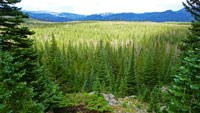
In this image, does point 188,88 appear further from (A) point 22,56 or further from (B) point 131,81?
(B) point 131,81

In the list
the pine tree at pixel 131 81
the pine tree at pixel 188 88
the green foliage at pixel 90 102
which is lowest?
the pine tree at pixel 131 81

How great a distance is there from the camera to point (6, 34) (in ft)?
65.9

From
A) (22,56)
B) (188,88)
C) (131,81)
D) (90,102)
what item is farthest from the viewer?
(131,81)

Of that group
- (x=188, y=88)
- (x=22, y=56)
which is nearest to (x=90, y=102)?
(x=22, y=56)

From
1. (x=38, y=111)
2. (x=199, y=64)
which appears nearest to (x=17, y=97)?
(x=38, y=111)

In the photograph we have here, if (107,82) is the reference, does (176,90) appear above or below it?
above

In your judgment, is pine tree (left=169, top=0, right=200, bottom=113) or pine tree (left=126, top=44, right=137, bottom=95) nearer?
pine tree (left=169, top=0, right=200, bottom=113)

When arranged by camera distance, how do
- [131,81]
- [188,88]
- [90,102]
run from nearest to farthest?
[188,88] → [90,102] → [131,81]

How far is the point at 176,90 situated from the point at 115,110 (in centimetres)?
1342

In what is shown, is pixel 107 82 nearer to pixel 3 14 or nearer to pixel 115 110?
pixel 115 110

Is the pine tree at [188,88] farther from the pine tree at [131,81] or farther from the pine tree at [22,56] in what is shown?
the pine tree at [131,81]

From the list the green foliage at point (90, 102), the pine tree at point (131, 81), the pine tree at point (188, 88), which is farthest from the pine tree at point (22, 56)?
the pine tree at point (131, 81)

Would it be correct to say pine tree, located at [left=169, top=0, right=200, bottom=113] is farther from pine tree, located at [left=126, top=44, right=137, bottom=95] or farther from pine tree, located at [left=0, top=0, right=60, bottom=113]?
pine tree, located at [left=126, top=44, right=137, bottom=95]

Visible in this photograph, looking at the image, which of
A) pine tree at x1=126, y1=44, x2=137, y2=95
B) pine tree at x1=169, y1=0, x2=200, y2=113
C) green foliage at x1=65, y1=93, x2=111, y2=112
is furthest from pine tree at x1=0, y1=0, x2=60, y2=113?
pine tree at x1=126, y1=44, x2=137, y2=95
